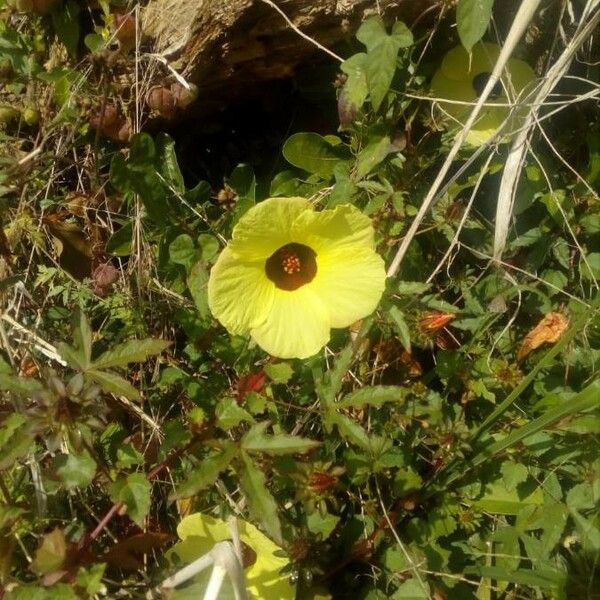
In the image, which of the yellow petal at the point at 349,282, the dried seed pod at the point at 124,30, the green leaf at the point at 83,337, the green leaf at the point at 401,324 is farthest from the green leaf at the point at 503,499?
the dried seed pod at the point at 124,30

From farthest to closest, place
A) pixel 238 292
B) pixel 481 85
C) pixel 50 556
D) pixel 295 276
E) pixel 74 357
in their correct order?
pixel 481 85
pixel 295 276
pixel 238 292
pixel 74 357
pixel 50 556

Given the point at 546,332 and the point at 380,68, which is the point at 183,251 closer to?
the point at 380,68

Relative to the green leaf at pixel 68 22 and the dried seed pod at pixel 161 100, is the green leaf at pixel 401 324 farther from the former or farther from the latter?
the green leaf at pixel 68 22

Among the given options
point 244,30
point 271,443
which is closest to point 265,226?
point 271,443

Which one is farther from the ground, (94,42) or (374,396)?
(94,42)

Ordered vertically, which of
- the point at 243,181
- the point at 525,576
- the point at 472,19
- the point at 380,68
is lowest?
the point at 525,576

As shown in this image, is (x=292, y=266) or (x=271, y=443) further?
(x=292, y=266)

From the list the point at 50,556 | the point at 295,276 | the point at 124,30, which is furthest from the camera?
the point at 124,30
